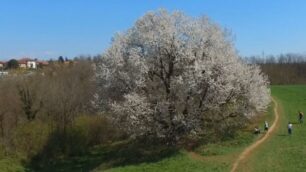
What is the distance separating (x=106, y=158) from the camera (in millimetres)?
52406

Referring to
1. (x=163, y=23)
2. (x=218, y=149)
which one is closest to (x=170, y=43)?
(x=163, y=23)

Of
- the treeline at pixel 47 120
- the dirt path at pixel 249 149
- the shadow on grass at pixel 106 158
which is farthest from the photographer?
the treeline at pixel 47 120

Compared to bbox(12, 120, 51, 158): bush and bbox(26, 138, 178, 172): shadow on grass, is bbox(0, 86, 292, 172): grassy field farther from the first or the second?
bbox(12, 120, 51, 158): bush

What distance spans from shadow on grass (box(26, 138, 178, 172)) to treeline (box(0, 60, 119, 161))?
1.93 m

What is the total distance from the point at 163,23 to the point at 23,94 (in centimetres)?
3072

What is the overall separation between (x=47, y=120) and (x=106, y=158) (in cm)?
1831

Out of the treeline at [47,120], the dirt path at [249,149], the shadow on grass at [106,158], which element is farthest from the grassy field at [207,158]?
the treeline at [47,120]

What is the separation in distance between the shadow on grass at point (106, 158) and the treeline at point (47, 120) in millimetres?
1934

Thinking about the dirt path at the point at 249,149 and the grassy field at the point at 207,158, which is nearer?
the dirt path at the point at 249,149

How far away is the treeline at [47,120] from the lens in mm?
60250

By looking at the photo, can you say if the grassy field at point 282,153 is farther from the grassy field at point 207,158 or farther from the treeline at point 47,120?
the treeline at point 47,120

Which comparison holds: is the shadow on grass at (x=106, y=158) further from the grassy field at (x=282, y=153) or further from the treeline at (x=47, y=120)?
the grassy field at (x=282, y=153)

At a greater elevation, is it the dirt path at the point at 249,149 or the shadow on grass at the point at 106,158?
the dirt path at the point at 249,149

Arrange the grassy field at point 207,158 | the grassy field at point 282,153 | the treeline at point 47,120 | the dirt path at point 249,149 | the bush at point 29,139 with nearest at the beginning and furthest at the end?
the grassy field at point 282,153
the dirt path at point 249,149
the grassy field at point 207,158
the bush at point 29,139
the treeline at point 47,120
